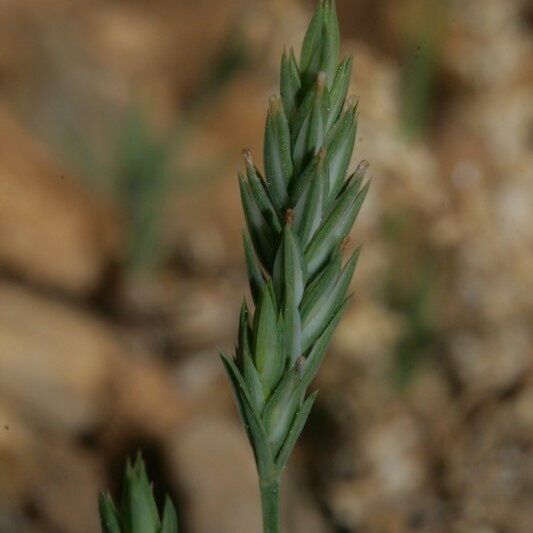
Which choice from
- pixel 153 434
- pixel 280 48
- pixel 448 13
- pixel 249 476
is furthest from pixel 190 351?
pixel 448 13

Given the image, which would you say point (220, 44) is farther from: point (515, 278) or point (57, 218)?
point (515, 278)

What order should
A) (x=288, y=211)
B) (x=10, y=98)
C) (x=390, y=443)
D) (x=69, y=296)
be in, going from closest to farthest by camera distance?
(x=288, y=211) → (x=390, y=443) → (x=69, y=296) → (x=10, y=98)

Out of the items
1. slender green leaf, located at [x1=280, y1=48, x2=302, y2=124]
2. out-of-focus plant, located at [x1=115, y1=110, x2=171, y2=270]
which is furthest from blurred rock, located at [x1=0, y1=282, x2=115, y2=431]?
slender green leaf, located at [x1=280, y1=48, x2=302, y2=124]

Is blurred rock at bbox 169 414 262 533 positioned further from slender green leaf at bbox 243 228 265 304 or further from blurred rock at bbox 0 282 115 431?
slender green leaf at bbox 243 228 265 304

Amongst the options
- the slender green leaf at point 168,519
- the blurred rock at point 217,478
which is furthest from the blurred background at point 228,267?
the slender green leaf at point 168,519

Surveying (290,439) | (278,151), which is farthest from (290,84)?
(290,439)

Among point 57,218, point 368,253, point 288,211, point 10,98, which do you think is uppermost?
point 10,98

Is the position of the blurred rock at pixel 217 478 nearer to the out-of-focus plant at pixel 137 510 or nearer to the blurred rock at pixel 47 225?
the blurred rock at pixel 47 225
